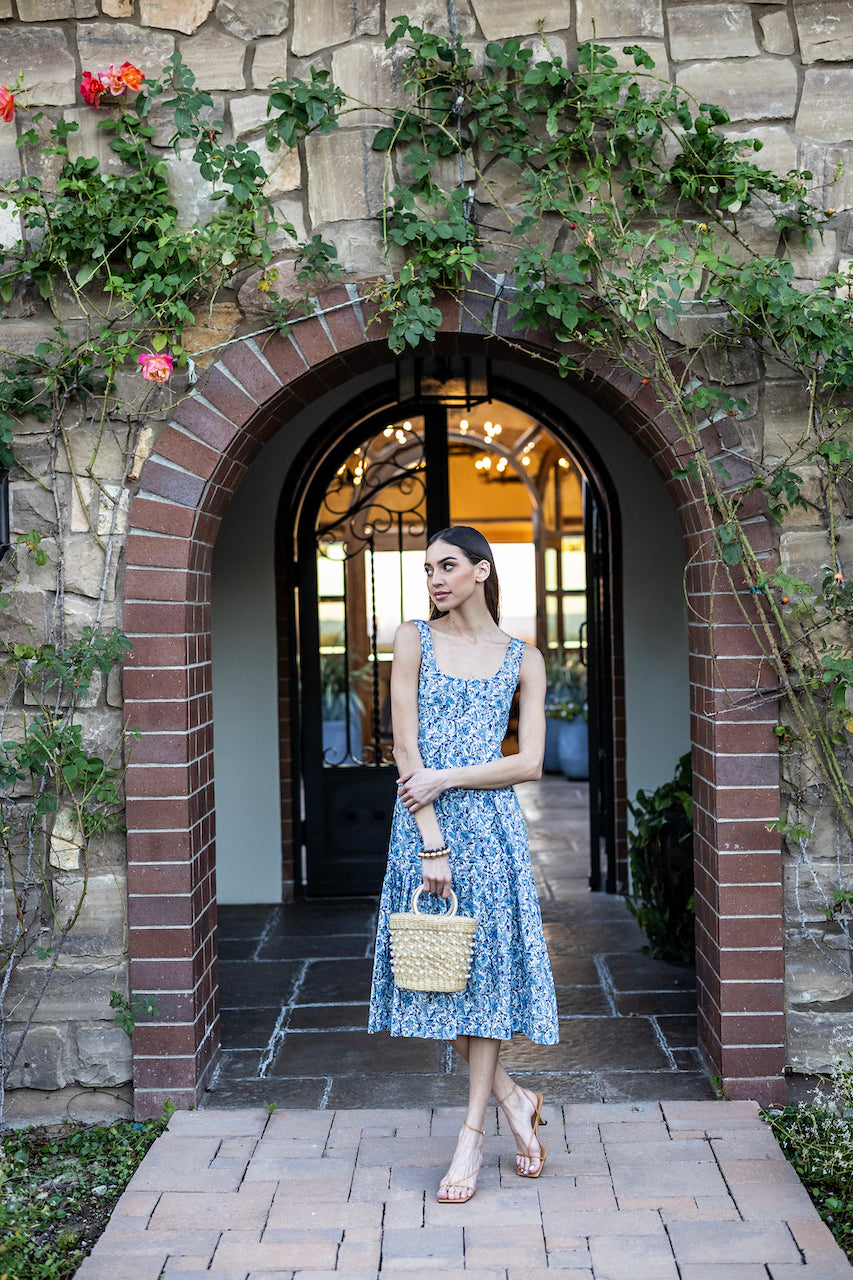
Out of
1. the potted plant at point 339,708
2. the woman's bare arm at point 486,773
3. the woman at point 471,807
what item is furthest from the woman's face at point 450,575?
the potted plant at point 339,708

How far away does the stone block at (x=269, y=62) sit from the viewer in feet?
10.8

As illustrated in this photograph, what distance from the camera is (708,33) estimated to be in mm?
3260

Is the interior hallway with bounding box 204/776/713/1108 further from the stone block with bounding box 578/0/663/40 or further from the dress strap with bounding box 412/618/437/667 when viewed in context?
the stone block with bounding box 578/0/663/40

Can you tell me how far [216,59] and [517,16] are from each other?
867 millimetres

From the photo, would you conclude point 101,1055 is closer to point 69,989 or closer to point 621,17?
point 69,989

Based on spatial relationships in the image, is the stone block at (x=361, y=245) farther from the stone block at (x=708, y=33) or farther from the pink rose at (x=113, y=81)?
the stone block at (x=708, y=33)

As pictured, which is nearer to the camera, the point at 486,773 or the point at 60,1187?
the point at 486,773

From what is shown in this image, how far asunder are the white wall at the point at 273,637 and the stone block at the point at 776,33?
8.01ft

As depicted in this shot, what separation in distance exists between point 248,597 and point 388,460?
0.99 meters

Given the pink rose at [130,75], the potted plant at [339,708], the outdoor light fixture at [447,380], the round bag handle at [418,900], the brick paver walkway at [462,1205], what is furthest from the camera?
the potted plant at [339,708]

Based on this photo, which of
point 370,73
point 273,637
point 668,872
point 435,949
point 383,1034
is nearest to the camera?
point 435,949

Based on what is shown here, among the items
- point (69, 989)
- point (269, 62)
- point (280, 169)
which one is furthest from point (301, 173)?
point (69, 989)

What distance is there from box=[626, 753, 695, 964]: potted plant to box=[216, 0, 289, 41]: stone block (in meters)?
2.95

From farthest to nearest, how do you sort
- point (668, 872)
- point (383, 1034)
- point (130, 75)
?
point (668, 872) → point (383, 1034) → point (130, 75)
